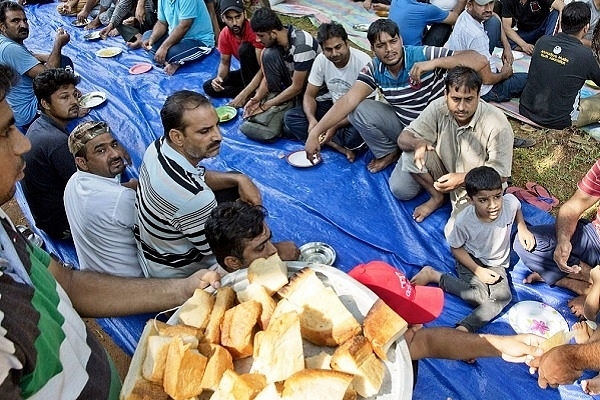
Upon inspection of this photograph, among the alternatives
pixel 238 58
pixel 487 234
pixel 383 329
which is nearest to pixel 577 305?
pixel 487 234

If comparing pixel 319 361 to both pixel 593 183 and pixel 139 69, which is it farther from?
pixel 139 69

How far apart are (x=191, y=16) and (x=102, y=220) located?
4.02 meters

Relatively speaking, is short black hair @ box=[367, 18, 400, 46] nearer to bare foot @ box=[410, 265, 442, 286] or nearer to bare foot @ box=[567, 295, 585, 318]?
bare foot @ box=[410, 265, 442, 286]

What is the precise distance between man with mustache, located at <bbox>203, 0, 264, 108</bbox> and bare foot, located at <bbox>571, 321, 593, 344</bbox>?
370 cm

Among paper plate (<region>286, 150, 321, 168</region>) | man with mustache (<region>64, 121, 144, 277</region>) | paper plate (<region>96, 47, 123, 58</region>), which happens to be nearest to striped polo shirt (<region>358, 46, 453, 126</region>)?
paper plate (<region>286, 150, 321, 168</region>)

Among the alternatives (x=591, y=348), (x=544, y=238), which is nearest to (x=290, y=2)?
(x=544, y=238)

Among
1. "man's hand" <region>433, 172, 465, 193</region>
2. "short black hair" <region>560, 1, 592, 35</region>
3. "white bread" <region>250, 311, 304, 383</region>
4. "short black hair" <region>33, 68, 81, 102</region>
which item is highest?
"short black hair" <region>560, 1, 592, 35</region>

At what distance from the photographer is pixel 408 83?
3.82 m

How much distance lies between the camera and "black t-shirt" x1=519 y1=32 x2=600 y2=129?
417cm

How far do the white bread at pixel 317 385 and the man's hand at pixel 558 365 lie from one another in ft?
3.51

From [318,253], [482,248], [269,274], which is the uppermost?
[269,274]

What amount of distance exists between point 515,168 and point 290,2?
16.6 feet

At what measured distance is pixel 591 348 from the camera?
1915 mm

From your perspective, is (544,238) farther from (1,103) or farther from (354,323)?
(1,103)
